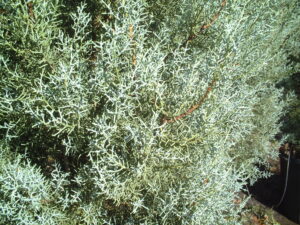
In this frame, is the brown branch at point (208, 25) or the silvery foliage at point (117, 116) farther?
the brown branch at point (208, 25)

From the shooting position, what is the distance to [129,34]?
1951mm

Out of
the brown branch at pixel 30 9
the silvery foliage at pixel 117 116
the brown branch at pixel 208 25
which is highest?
the brown branch at pixel 208 25

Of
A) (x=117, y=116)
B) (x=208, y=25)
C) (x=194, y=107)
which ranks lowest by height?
(x=117, y=116)

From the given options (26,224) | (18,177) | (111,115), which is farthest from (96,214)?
(111,115)

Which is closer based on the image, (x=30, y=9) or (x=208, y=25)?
(x=30, y=9)

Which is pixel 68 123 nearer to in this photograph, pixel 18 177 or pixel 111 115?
pixel 111 115

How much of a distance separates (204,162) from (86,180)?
100 cm

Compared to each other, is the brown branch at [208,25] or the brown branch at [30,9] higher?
the brown branch at [208,25]

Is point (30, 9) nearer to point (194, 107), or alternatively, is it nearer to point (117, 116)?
point (117, 116)

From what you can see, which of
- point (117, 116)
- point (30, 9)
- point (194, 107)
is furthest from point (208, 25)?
Answer: point (30, 9)

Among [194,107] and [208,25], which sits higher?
[208,25]

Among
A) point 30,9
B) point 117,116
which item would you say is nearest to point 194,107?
point 117,116

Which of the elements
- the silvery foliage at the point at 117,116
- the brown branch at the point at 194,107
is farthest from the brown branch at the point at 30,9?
the brown branch at the point at 194,107

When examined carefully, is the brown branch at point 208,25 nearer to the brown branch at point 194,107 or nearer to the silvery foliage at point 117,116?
the silvery foliage at point 117,116
